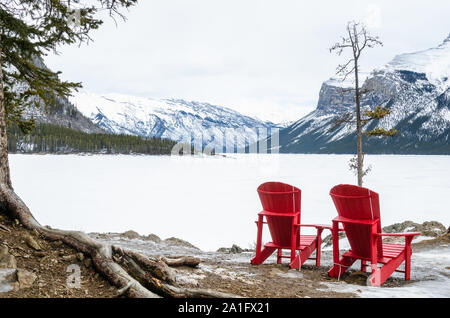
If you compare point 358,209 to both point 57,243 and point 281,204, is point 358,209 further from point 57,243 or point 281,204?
point 57,243

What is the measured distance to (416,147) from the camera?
16362 centimetres

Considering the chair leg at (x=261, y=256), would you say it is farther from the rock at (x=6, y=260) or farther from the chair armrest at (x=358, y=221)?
the rock at (x=6, y=260)

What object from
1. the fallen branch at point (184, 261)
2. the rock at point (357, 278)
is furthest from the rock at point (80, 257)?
the rock at point (357, 278)

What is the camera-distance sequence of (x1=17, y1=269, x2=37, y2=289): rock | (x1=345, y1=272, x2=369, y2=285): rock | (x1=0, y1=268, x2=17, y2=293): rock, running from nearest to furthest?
(x1=0, y1=268, x2=17, y2=293): rock
(x1=17, y1=269, x2=37, y2=289): rock
(x1=345, y1=272, x2=369, y2=285): rock

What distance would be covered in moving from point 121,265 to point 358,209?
10.6 ft

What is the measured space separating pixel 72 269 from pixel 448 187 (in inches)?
1325

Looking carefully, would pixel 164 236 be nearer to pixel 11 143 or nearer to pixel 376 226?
pixel 376 226

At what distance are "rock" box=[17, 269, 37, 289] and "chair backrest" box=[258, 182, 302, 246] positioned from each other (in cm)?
350

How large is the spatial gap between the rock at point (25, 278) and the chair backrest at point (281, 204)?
138 inches

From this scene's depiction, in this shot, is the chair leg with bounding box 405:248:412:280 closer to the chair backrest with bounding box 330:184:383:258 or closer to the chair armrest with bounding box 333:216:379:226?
the chair backrest with bounding box 330:184:383:258

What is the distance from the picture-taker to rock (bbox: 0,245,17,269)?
381 centimetres

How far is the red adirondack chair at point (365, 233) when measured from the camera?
5082mm

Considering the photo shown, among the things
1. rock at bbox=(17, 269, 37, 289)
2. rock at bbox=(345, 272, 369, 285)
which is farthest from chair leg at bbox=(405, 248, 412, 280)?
rock at bbox=(17, 269, 37, 289)

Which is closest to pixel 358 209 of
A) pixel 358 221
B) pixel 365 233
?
pixel 358 221
